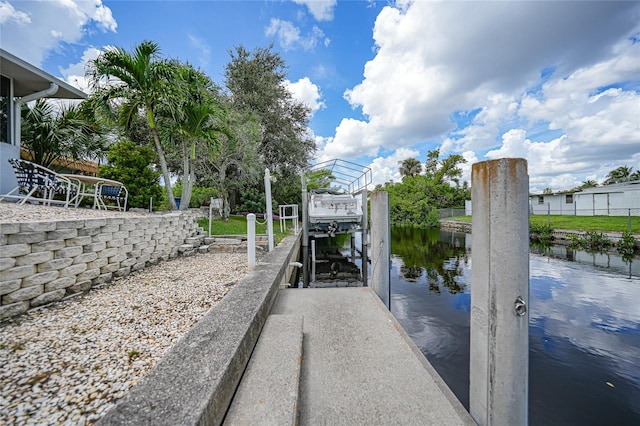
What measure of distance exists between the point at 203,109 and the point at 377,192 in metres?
5.86

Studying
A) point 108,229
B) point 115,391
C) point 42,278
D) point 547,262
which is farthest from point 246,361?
point 547,262

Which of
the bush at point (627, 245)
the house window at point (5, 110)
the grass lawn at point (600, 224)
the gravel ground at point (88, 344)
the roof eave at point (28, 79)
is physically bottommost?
the bush at point (627, 245)

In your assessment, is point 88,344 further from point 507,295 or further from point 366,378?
point 507,295

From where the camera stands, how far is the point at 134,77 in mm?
6379

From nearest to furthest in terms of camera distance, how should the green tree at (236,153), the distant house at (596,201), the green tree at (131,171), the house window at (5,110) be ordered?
the house window at (5,110)
the green tree at (131,171)
the green tree at (236,153)
the distant house at (596,201)

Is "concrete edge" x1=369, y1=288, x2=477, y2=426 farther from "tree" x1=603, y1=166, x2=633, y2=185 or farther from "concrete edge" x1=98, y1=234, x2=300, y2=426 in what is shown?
"tree" x1=603, y1=166, x2=633, y2=185

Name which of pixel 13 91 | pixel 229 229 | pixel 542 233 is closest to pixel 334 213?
pixel 229 229

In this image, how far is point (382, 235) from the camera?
3387 mm

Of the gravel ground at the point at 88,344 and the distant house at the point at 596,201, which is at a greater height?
the distant house at the point at 596,201

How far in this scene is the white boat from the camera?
8.80 metres

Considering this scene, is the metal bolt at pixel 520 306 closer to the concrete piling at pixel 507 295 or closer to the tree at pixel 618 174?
the concrete piling at pixel 507 295

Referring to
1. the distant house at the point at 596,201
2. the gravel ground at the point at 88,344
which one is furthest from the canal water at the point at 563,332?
the distant house at the point at 596,201

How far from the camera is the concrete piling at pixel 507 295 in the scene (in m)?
1.36

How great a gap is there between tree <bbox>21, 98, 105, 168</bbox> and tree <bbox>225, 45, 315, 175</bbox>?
25.6 feet
